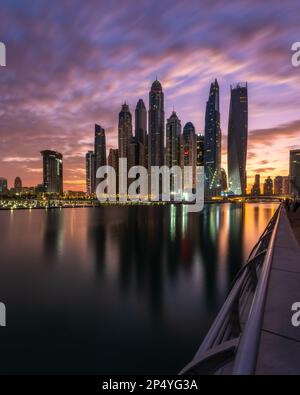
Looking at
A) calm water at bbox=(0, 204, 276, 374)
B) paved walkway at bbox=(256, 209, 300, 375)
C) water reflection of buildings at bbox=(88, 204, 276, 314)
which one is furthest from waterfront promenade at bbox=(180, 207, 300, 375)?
water reflection of buildings at bbox=(88, 204, 276, 314)

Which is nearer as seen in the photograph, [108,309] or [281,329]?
[281,329]

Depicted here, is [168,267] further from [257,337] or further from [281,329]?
[257,337]

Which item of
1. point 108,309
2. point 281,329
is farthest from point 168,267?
point 281,329

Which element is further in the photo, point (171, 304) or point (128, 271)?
point (128, 271)

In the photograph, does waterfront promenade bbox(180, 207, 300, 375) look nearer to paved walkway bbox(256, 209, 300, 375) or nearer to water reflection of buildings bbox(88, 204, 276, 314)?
paved walkway bbox(256, 209, 300, 375)

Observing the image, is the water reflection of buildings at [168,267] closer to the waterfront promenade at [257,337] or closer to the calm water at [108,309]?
the calm water at [108,309]

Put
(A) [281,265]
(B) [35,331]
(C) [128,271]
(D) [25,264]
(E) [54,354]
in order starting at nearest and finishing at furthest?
(A) [281,265] → (E) [54,354] → (B) [35,331] → (C) [128,271] → (D) [25,264]

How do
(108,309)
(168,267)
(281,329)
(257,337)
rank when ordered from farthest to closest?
(168,267)
(108,309)
(281,329)
(257,337)

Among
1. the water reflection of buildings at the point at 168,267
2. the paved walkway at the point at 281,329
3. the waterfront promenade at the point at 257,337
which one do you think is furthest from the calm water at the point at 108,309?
the waterfront promenade at the point at 257,337
